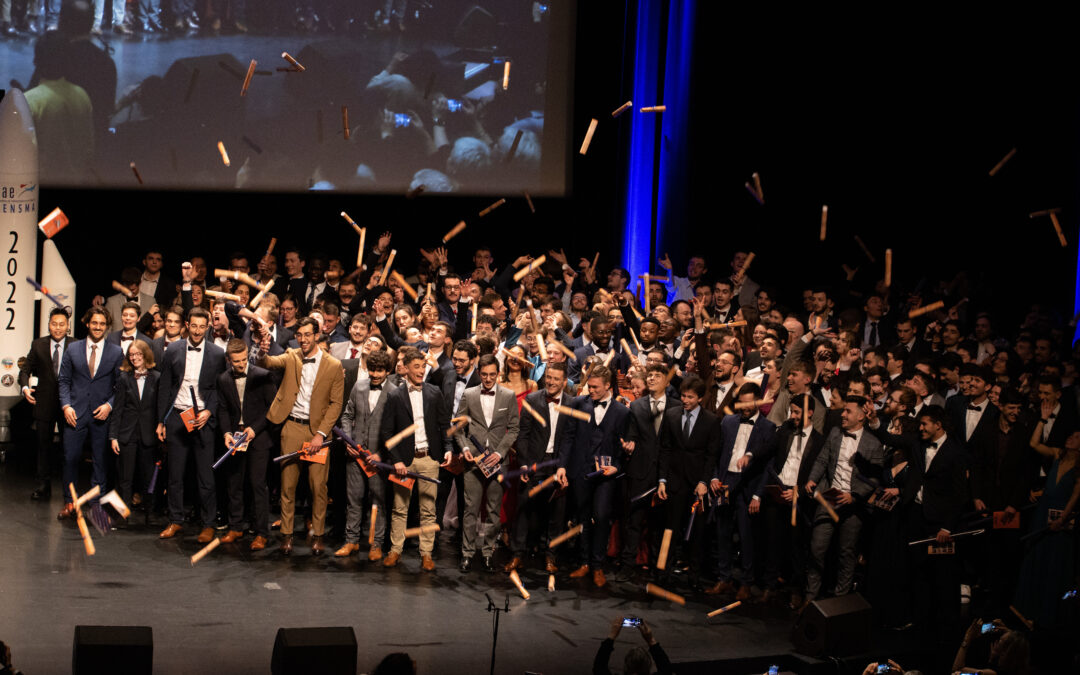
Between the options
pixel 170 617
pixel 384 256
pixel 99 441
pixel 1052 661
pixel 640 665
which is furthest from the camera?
pixel 384 256

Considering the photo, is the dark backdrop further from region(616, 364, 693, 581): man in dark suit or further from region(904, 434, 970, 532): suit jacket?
region(616, 364, 693, 581): man in dark suit

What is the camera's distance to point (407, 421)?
838 cm

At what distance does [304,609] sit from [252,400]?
1.76m

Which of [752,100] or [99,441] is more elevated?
[752,100]

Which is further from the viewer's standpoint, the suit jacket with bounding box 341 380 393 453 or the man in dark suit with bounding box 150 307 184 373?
the man in dark suit with bounding box 150 307 184 373

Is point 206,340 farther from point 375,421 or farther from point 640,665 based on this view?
point 640,665

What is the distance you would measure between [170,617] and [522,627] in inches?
80.3

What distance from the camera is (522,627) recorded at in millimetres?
7422

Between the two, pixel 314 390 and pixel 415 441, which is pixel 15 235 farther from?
pixel 415 441

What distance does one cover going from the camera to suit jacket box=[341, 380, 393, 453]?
846 cm

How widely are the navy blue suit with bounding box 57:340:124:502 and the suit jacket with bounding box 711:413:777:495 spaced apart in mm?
4461

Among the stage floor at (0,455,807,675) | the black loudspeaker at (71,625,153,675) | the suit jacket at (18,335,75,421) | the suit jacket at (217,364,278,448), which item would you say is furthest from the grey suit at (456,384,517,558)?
the black loudspeaker at (71,625,153,675)

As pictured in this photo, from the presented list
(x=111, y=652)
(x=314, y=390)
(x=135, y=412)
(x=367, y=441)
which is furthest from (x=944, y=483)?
(x=135, y=412)

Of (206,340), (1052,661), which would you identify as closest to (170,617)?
(206,340)
